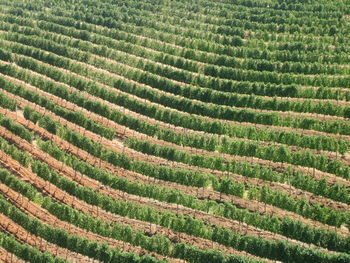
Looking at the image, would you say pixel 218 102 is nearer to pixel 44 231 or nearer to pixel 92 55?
pixel 92 55

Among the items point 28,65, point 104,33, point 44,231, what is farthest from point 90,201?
point 104,33

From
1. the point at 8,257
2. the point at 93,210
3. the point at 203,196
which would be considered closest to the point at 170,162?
the point at 203,196

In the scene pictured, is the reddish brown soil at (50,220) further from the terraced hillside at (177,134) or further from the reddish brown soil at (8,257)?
the reddish brown soil at (8,257)

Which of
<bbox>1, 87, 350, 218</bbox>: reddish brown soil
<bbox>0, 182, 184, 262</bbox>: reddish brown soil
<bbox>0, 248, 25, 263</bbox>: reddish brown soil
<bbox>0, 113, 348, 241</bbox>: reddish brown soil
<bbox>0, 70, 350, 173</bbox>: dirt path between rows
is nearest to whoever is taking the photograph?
<bbox>0, 248, 25, 263</bbox>: reddish brown soil

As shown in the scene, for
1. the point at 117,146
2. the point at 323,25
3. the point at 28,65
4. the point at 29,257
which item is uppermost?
the point at 323,25

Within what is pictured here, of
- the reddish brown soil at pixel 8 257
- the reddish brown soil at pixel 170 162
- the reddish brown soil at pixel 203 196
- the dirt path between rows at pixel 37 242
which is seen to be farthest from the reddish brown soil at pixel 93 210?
the reddish brown soil at pixel 8 257

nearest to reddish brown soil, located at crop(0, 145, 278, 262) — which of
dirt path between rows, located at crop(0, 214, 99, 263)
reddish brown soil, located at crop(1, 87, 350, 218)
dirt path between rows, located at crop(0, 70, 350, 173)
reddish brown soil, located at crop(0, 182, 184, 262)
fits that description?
reddish brown soil, located at crop(0, 182, 184, 262)

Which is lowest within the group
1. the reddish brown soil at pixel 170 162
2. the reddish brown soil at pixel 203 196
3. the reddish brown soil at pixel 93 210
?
the reddish brown soil at pixel 93 210

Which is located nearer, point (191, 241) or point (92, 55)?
point (191, 241)

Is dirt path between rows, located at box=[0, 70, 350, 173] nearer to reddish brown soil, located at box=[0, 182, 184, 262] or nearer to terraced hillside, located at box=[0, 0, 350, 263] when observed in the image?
terraced hillside, located at box=[0, 0, 350, 263]
